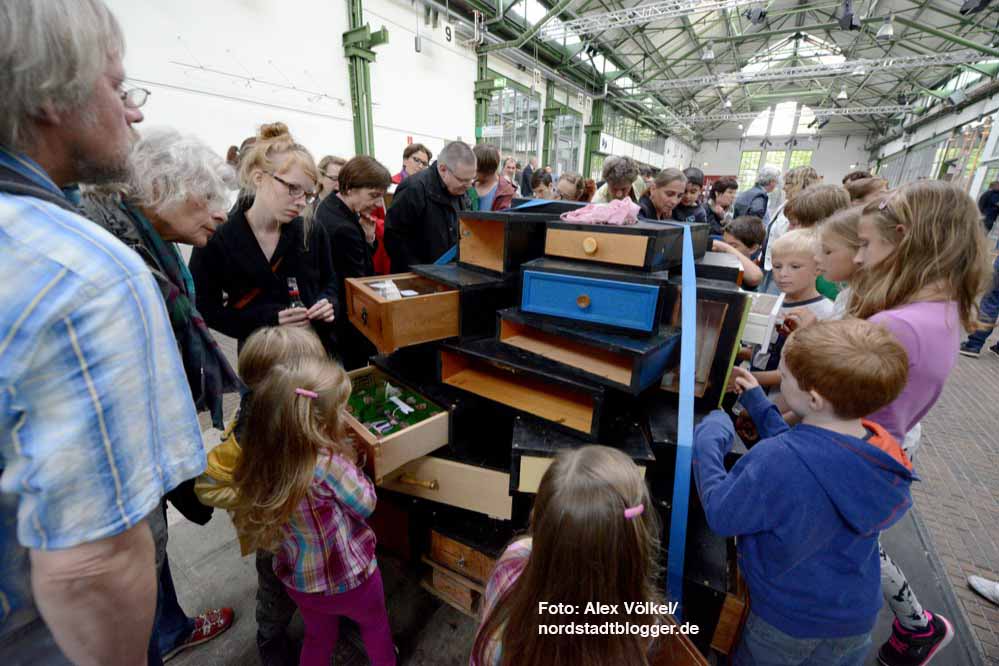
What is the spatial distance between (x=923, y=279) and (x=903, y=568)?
64.2 inches

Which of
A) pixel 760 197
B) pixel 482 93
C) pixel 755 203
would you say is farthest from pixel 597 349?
pixel 482 93

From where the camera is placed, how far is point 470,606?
1552 millimetres

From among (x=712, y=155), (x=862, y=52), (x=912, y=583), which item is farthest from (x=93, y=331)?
(x=712, y=155)

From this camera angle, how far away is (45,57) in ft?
1.54

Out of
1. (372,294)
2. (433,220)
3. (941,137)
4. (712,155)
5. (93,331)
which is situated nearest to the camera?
(93,331)

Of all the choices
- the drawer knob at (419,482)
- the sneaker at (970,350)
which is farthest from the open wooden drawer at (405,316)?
the sneaker at (970,350)

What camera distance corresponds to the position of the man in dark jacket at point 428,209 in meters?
2.27

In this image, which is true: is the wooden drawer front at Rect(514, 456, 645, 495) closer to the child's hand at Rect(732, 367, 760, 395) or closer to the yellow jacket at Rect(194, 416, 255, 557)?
the child's hand at Rect(732, 367, 760, 395)

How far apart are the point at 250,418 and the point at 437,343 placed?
2.05 feet

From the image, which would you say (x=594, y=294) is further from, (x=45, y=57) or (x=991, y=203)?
(x=991, y=203)

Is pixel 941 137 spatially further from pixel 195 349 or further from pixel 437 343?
pixel 195 349

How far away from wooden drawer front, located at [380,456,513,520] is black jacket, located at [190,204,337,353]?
805 millimetres

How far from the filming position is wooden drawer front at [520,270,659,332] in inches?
44.3

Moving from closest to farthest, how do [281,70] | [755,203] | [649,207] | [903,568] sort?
[903,568], [649,207], [281,70], [755,203]
